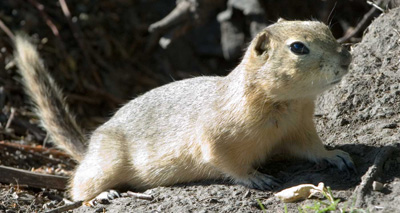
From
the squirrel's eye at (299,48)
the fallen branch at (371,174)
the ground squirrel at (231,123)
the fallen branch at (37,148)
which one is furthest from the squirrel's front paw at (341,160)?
the fallen branch at (37,148)

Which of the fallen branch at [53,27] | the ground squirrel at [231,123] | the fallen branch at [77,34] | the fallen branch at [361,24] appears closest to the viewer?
the ground squirrel at [231,123]

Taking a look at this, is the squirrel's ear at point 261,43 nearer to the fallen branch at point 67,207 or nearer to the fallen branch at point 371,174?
the fallen branch at point 371,174

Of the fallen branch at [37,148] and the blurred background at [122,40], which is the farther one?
the blurred background at [122,40]

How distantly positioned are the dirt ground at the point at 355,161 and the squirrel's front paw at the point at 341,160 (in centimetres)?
5

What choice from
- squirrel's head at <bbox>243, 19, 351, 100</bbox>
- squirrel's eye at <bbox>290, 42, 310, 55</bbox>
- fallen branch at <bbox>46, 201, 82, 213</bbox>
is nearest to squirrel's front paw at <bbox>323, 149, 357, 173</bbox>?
squirrel's head at <bbox>243, 19, 351, 100</bbox>

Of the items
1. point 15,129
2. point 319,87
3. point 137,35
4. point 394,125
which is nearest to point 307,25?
point 319,87

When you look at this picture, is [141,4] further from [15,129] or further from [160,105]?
[160,105]

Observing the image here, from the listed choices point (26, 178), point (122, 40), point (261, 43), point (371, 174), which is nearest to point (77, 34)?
point (122, 40)

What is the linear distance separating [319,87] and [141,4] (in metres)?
5.74

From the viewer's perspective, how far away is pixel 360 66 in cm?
540

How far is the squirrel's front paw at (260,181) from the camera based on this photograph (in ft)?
14.7

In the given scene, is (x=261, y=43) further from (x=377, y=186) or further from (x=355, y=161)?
(x=377, y=186)

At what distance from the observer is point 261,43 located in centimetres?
447

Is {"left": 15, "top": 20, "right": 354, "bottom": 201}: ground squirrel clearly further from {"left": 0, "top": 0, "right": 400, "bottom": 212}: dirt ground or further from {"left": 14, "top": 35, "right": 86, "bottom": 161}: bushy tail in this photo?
{"left": 14, "top": 35, "right": 86, "bottom": 161}: bushy tail
